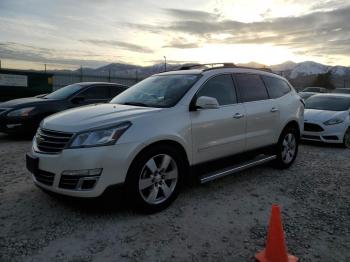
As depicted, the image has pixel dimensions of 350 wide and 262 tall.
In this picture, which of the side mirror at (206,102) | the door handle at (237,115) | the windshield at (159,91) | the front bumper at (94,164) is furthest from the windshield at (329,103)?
the front bumper at (94,164)

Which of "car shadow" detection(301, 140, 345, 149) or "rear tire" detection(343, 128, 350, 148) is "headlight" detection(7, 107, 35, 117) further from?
"rear tire" detection(343, 128, 350, 148)

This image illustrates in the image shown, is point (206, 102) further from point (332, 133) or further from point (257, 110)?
point (332, 133)

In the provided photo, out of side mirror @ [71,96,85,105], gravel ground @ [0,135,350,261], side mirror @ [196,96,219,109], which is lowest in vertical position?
gravel ground @ [0,135,350,261]

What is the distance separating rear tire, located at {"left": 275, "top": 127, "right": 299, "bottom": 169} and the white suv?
6cm

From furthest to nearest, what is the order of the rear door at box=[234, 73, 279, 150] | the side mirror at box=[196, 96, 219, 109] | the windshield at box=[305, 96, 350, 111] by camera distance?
the windshield at box=[305, 96, 350, 111]
the rear door at box=[234, 73, 279, 150]
the side mirror at box=[196, 96, 219, 109]

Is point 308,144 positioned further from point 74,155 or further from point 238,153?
point 74,155

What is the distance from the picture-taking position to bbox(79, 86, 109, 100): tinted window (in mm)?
8949

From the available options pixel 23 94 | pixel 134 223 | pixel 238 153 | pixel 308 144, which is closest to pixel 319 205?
pixel 238 153

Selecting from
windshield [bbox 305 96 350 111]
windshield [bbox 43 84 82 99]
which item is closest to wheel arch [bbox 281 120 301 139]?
windshield [bbox 305 96 350 111]

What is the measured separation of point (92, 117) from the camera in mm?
3967

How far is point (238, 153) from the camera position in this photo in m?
5.06

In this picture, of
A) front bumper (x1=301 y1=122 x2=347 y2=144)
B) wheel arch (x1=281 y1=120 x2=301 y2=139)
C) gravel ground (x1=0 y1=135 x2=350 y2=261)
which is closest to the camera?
gravel ground (x1=0 y1=135 x2=350 y2=261)

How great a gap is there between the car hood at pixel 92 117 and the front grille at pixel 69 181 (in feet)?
1.63

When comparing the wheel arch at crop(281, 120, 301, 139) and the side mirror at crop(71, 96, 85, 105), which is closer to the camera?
the wheel arch at crop(281, 120, 301, 139)
